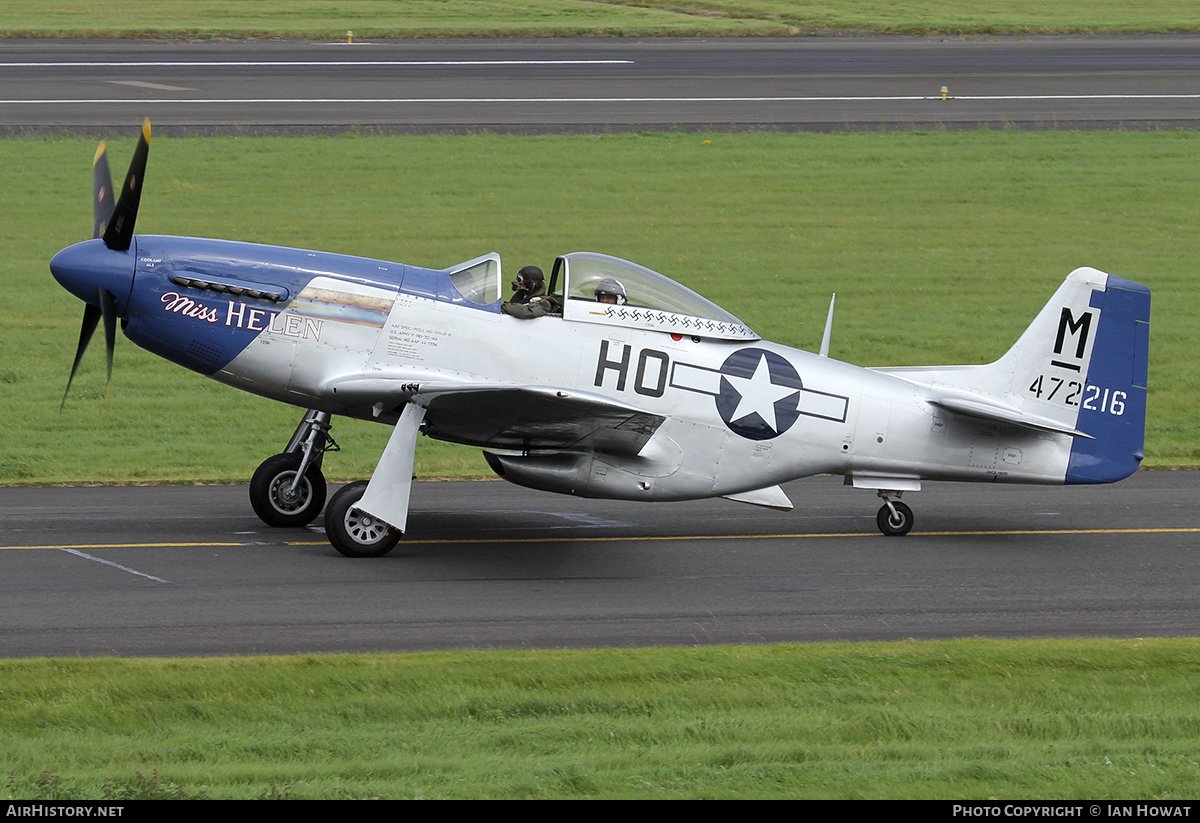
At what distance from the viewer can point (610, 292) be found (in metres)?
13.2

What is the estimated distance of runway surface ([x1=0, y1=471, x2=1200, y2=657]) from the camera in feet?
35.5

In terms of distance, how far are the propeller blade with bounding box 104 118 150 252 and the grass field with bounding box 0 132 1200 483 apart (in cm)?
417

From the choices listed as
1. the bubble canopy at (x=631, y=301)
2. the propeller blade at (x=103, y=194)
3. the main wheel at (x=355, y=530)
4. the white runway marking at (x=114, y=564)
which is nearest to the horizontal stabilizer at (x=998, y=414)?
the bubble canopy at (x=631, y=301)

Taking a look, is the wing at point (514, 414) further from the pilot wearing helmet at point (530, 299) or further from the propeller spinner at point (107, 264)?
the propeller spinner at point (107, 264)

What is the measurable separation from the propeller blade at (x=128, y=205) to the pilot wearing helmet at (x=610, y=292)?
428cm

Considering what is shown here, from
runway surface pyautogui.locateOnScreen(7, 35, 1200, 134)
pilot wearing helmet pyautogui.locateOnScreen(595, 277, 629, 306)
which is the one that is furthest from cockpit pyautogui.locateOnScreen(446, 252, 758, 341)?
runway surface pyautogui.locateOnScreen(7, 35, 1200, 134)

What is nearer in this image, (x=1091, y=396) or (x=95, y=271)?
(x=95, y=271)

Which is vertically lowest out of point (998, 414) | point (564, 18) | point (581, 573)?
point (581, 573)

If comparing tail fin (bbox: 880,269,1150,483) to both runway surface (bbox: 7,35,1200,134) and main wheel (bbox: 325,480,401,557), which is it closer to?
main wheel (bbox: 325,480,401,557)

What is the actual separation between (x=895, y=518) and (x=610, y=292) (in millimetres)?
3853

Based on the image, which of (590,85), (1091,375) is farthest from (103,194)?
(590,85)

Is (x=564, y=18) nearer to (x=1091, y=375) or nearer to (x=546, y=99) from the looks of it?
(x=546, y=99)

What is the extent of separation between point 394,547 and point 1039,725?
6.43 m

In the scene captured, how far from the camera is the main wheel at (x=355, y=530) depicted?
41.4 feet
